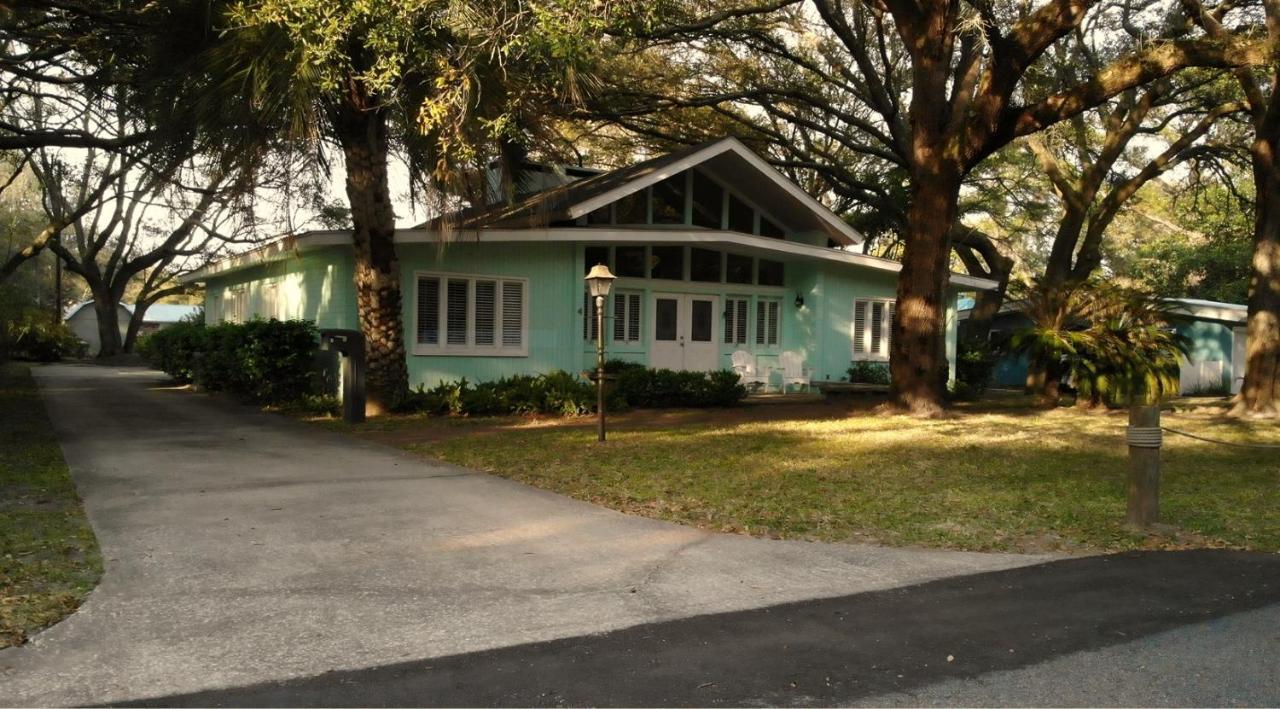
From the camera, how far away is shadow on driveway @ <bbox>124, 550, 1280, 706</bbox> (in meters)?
3.99

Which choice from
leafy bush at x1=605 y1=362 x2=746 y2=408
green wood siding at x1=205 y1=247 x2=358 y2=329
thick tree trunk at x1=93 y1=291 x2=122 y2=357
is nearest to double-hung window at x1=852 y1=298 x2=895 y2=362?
leafy bush at x1=605 y1=362 x2=746 y2=408

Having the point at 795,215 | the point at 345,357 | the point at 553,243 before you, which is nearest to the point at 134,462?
the point at 345,357

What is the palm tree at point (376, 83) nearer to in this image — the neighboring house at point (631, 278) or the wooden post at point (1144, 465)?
the neighboring house at point (631, 278)

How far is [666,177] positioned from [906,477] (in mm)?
10028

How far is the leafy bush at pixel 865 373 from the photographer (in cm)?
2130

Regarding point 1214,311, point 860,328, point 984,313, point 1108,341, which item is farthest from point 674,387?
point 1214,311

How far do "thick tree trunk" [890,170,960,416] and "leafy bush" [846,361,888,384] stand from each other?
19.0ft

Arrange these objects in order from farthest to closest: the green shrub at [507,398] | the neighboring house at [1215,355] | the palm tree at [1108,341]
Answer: the neighboring house at [1215,355], the palm tree at [1108,341], the green shrub at [507,398]

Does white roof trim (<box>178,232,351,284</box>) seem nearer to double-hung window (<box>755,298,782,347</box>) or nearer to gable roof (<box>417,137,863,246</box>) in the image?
gable roof (<box>417,137,863,246</box>)

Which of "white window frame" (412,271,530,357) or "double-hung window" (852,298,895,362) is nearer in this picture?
"white window frame" (412,271,530,357)

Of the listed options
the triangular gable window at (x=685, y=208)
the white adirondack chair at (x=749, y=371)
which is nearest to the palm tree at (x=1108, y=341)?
the white adirondack chair at (x=749, y=371)

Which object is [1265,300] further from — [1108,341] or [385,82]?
[385,82]

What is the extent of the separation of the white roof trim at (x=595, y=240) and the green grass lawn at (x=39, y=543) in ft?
17.7

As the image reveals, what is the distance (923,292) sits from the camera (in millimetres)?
14859
